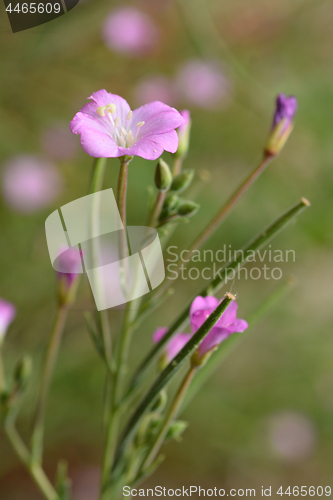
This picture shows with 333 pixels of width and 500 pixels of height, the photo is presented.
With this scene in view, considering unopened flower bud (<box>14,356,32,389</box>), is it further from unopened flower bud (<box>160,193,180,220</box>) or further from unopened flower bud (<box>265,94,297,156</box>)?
unopened flower bud (<box>265,94,297,156</box>)

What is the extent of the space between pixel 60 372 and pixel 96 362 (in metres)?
0.10

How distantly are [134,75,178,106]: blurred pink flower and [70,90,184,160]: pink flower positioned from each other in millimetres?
1012

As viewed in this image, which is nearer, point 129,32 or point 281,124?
point 281,124

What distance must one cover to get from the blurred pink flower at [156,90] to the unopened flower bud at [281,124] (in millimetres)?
933

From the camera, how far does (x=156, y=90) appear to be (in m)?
1.44

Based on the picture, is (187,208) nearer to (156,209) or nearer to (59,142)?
(156,209)

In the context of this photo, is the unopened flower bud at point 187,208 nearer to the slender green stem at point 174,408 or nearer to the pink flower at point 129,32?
the slender green stem at point 174,408

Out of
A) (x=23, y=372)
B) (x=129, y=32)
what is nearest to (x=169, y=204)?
(x=23, y=372)

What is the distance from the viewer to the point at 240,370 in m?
1.43

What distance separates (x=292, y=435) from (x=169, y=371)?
1.10 m

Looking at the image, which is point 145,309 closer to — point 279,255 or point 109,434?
point 109,434

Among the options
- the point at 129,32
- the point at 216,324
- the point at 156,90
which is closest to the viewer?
the point at 216,324

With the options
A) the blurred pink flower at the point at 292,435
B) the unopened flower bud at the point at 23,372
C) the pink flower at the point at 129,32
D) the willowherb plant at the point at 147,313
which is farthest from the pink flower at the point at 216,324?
the pink flower at the point at 129,32

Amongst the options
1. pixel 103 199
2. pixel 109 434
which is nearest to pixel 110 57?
pixel 103 199
